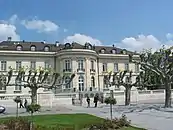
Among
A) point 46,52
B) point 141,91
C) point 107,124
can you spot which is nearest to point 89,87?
point 46,52

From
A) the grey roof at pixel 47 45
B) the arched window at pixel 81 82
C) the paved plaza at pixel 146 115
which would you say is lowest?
the paved plaza at pixel 146 115

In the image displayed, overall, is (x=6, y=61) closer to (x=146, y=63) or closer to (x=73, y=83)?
(x=73, y=83)

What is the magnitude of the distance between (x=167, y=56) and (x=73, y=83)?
114 feet

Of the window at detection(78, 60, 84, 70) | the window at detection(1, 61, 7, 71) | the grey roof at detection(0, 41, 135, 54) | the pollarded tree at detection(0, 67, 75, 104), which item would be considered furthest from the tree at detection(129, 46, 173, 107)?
the window at detection(1, 61, 7, 71)

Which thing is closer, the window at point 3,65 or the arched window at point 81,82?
the window at point 3,65

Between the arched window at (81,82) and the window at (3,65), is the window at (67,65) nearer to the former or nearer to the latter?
the arched window at (81,82)

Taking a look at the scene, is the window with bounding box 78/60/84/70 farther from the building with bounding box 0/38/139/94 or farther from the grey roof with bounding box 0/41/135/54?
the grey roof with bounding box 0/41/135/54

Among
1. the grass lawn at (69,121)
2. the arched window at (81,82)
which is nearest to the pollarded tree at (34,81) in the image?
the grass lawn at (69,121)

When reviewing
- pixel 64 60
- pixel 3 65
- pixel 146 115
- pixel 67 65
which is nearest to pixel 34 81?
pixel 146 115

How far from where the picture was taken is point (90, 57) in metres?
65.1

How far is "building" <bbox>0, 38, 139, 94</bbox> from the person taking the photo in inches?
2479

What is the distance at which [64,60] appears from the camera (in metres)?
63.4

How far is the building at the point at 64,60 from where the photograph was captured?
207 ft

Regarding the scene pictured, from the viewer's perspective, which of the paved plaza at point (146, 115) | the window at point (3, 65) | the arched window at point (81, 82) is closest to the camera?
the paved plaza at point (146, 115)
